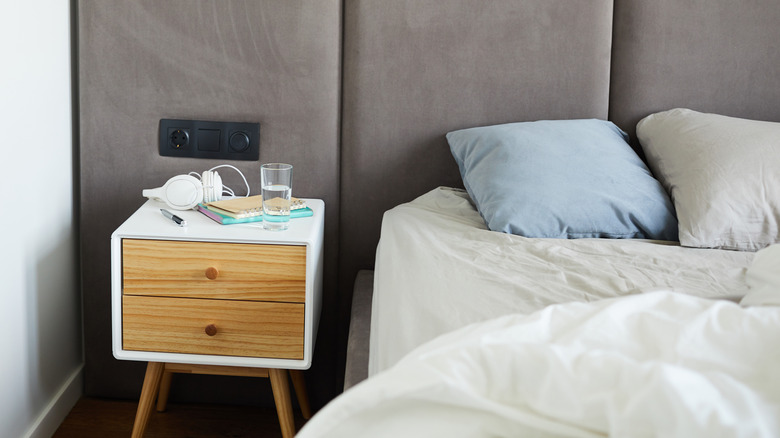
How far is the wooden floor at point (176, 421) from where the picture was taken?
72.6 inches

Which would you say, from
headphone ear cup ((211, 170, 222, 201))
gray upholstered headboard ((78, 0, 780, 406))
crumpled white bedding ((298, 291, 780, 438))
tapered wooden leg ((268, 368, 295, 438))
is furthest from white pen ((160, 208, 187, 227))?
crumpled white bedding ((298, 291, 780, 438))

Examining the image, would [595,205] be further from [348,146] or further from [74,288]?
[74,288]

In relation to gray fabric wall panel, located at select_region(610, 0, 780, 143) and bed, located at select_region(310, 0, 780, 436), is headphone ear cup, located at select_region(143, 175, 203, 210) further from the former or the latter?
gray fabric wall panel, located at select_region(610, 0, 780, 143)

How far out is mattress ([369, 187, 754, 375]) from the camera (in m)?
1.13

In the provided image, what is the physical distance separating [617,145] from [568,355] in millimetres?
1146

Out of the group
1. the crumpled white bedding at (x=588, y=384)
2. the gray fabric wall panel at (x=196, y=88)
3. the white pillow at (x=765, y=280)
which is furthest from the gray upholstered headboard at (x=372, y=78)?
the crumpled white bedding at (x=588, y=384)

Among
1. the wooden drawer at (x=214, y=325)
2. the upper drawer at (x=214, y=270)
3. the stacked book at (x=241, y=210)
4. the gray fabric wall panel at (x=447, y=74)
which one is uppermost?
the gray fabric wall panel at (x=447, y=74)

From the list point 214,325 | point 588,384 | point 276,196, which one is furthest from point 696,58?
point 588,384

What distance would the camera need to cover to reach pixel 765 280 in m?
1.05

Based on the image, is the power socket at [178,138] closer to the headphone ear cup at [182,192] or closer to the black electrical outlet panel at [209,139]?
the black electrical outlet panel at [209,139]

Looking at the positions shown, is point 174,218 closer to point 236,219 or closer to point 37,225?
point 236,219

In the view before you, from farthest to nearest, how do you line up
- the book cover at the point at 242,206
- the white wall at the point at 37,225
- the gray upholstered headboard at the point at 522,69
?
the gray upholstered headboard at the point at 522,69, the book cover at the point at 242,206, the white wall at the point at 37,225

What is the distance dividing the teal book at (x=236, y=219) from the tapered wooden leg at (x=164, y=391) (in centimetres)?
47

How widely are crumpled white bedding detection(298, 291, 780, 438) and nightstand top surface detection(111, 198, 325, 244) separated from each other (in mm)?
806
